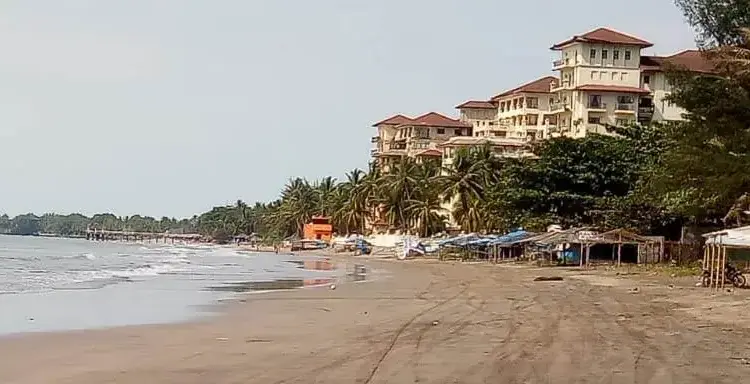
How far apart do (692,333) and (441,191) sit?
7328 centimetres

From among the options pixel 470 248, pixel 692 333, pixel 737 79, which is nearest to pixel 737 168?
pixel 737 79

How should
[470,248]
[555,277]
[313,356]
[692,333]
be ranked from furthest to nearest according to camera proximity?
1. [470,248]
2. [555,277]
3. [692,333]
4. [313,356]

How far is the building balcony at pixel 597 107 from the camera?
90.1 metres

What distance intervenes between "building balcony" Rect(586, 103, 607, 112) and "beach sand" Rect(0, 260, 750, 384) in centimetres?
6662

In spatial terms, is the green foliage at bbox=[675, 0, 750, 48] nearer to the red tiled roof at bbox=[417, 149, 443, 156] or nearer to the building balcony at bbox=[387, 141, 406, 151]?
the red tiled roof at bbox=[417, 149, 443, 156]

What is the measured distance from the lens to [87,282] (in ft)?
118

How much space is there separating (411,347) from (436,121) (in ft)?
371

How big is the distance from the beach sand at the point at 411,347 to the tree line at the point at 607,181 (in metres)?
4.95

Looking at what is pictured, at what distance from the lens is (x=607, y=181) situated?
193 ft

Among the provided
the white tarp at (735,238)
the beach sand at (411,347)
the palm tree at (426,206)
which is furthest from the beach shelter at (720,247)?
the palm tree at (426,206)

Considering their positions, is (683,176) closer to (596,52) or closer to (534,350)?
(534,350)

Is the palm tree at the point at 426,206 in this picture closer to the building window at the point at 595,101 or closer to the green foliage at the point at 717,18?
the building window at the point at 595,101

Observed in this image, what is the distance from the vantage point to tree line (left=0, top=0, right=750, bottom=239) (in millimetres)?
26047

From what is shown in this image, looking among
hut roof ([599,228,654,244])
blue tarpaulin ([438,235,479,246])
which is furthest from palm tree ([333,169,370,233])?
hut roof ([599,228,654,244])
